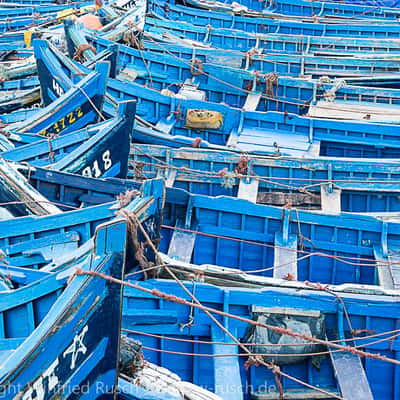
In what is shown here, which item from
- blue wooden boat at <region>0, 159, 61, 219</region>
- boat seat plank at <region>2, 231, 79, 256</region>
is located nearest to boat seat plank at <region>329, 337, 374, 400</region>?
boat seat plank at <region>2, 231, 79, 256</region>

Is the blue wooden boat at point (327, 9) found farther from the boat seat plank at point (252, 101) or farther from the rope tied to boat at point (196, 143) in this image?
the rope tied to boat at point (196, 143)

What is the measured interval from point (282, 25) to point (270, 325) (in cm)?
1223

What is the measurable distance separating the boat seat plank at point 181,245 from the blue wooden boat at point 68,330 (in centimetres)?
300

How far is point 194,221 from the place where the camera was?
34.1 feet

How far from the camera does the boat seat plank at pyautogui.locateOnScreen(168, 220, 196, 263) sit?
9.76m

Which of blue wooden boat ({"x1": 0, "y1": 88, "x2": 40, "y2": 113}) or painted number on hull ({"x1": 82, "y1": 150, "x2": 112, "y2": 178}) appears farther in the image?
blue wooden boat ({"x1": 0, "y1": 88, "x2": 40, "y2": 113})

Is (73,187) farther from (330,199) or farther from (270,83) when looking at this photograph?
(270,83)

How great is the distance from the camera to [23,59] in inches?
654

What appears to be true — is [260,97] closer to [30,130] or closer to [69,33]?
[69,33]

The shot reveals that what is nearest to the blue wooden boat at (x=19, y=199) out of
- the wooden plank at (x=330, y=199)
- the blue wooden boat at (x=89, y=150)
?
the blue wooden boat at (x=89, y=150)

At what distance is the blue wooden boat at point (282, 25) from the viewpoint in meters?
18.9

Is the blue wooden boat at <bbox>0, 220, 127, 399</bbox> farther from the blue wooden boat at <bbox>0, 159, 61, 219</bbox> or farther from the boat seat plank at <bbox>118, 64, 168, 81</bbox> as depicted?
the boat seat plank at <bbox>118, 64, 168, 81</bbox>

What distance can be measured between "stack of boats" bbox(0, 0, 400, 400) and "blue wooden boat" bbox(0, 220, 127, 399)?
17mm

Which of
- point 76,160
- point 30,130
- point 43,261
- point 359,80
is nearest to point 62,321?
point 43,261
